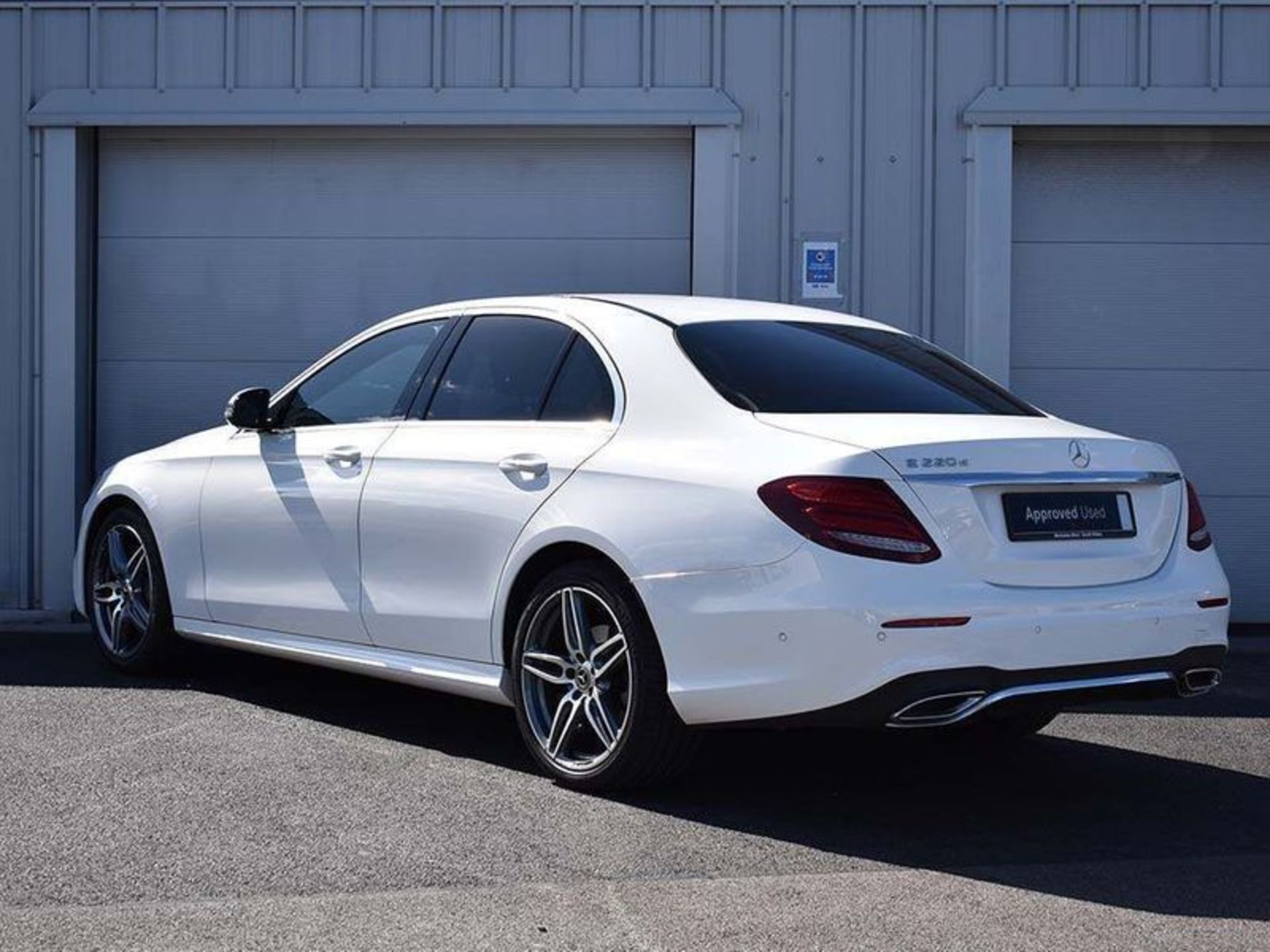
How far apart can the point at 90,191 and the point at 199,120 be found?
32.0 inches

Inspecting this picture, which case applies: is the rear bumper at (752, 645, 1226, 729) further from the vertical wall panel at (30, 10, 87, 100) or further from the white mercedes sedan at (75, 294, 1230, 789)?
the vertical wall panel at (30, 10, 87, 100)

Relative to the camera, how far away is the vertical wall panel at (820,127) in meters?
10.1

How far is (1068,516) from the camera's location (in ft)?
16.9

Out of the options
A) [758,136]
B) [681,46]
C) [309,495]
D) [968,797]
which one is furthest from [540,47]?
[968,797]

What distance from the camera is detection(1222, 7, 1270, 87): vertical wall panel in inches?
396

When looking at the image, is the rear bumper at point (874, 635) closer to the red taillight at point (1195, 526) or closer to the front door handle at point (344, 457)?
the red taillight at point (1195, 526)

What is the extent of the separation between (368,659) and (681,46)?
194 inches

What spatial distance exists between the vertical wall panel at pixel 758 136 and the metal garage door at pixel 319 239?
1.17ft

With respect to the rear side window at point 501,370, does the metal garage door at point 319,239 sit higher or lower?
higher

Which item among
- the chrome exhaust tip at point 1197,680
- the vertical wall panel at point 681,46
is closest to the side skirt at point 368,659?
the chrome exhaust tip at point 1197,680

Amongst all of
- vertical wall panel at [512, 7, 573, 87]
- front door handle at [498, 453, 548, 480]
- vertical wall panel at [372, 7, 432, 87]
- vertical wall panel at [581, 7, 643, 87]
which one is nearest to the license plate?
front door handle at [498, 453, 548, 480]

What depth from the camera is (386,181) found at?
10.5m

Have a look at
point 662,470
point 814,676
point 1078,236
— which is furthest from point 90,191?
point 814,676

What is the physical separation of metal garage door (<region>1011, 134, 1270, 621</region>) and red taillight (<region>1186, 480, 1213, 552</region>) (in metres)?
4.75
